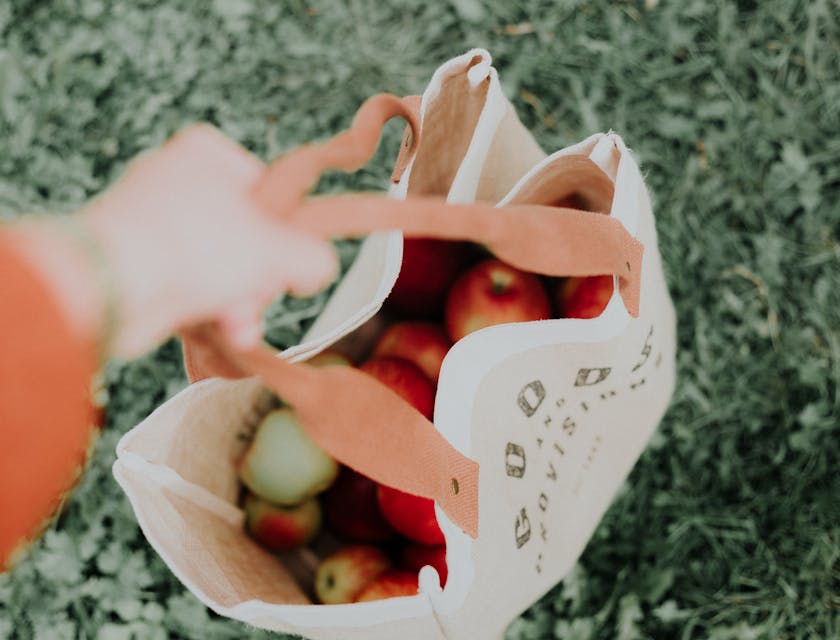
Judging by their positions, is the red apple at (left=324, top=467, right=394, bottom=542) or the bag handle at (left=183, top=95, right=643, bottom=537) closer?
the bag handle at (left=183, top=95, right=643, bottom=537)

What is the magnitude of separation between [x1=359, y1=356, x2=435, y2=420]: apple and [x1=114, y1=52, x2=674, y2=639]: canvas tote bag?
0.15 meters

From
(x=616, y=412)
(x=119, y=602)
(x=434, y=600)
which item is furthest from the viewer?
(x=119, y=602)

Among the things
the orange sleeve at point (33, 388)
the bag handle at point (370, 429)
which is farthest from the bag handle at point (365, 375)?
the orange sleeve at point (33, 388)

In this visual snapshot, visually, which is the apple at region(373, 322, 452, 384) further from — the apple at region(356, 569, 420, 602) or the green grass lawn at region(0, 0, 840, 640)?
the green grass lawn at region(0, 0, 840, 640)

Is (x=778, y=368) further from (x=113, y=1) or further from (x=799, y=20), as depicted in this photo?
(x=113, y=1)

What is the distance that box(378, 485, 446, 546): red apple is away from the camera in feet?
3.21

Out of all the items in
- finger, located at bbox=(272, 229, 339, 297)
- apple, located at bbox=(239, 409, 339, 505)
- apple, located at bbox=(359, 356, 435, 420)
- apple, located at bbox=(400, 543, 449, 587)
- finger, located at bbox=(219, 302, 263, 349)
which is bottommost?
apple, located at bbox=(400, 543, 449, 587)

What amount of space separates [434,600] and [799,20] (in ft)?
4.40

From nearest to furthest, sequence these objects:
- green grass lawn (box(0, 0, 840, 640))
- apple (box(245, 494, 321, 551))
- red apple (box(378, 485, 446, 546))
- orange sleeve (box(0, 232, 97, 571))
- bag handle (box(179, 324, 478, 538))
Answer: orange sleeve (box(0, 232, 97, 571))
bag handle (box(179, 324, 478, 538))
red apple (box(378, 485, 446, 546))
apple (box(245, 494, 321, 551))
green grass lawn (box(0, 0, 840, 640))

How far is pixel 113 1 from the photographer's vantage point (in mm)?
1671

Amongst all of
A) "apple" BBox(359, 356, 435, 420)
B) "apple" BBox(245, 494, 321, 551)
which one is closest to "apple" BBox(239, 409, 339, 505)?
"apple" BBox(245, 494, 321, 551)

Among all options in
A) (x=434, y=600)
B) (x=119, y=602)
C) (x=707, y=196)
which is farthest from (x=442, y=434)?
(x=707, y=196)

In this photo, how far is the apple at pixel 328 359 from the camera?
3.58 ft

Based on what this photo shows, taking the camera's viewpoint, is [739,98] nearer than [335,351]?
No
